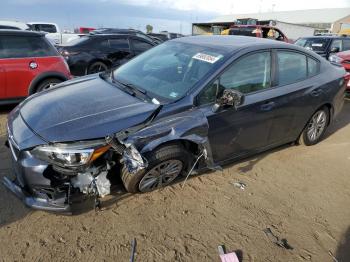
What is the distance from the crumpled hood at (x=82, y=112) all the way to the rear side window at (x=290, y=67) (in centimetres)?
186

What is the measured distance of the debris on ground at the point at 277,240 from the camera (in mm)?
3041

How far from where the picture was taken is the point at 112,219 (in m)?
3.15

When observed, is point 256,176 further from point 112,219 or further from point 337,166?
point 112,219

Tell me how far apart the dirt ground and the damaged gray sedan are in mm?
248

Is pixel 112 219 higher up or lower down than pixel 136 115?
lower down

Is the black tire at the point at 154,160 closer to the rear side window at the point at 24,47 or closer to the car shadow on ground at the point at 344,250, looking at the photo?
the car shadow on ground at the point at 344,250

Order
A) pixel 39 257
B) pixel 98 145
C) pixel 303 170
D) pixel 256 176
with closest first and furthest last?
pixel 39 257, pixel 98 145, pixel 256 176, pixel 303 170

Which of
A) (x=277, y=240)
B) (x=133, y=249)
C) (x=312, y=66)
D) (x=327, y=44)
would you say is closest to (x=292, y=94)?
(x=312, y=66)

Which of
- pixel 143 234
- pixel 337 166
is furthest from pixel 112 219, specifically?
pixel 337 166

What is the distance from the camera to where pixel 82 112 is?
124 inches

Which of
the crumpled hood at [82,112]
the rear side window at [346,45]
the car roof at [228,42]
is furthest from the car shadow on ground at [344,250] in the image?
the rear side window at [346,45]

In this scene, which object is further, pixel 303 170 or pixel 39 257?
pixel 303 170

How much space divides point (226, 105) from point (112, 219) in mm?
1656

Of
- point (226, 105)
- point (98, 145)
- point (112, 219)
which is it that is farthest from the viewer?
point (226, 105)
